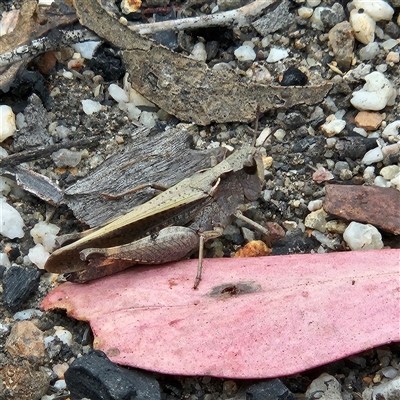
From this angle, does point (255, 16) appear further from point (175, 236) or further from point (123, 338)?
point (123, 338)

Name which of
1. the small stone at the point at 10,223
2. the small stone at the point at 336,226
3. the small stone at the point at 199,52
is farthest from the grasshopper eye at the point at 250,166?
the small stone at the point at 10,223

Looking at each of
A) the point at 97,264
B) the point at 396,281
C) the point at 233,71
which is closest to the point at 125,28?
the point at 233,71

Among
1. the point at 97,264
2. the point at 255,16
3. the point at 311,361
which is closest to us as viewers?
the point at 311,361

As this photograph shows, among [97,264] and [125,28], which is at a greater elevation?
[125,28]

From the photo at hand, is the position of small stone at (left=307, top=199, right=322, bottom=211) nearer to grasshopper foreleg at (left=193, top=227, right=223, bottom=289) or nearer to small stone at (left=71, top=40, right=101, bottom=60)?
grasshopper foreleg at (left=193, top=227, right=223, bottom=289)

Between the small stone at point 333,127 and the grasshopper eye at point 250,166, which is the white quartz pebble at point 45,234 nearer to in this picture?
the grasshopper eye at point 250,166

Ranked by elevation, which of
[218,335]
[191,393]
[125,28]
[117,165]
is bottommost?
[191,393]

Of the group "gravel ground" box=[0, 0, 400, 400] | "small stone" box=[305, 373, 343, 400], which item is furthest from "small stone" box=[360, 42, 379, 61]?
"small stone" box=[305, 373, 343, 400]

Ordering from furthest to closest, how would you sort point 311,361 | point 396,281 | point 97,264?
point 97,264 < point 396,281 < point 311,361
